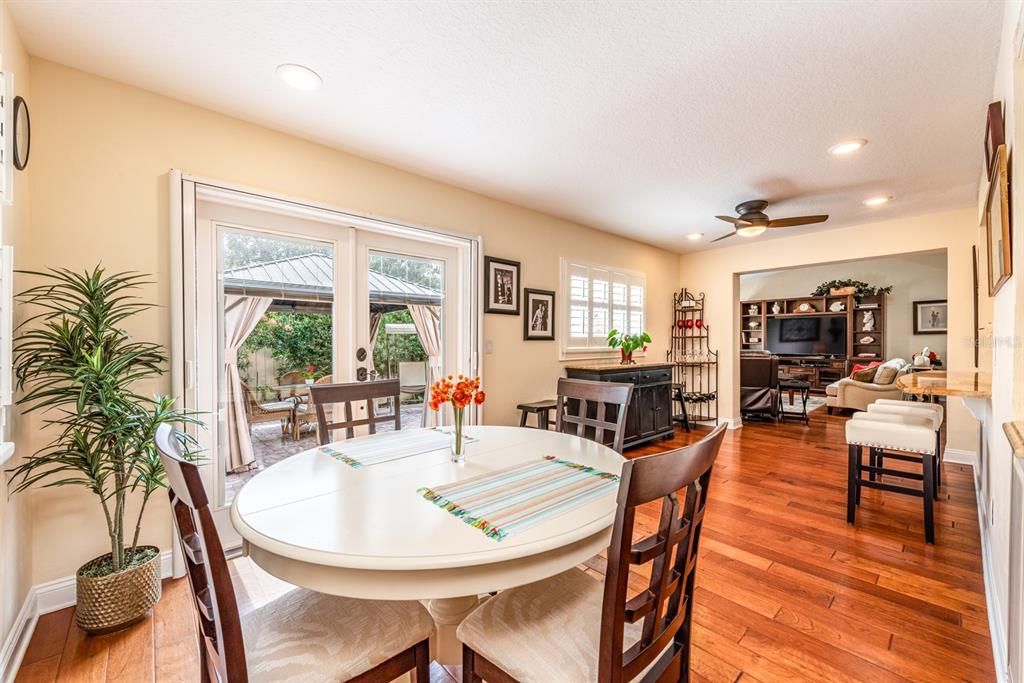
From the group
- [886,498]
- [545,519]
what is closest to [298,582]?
[545,519]

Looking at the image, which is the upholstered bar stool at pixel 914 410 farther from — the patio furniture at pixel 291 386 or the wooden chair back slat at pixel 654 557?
the patio furniture at pixel 291 386

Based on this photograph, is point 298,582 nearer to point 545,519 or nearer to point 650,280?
point 545,519

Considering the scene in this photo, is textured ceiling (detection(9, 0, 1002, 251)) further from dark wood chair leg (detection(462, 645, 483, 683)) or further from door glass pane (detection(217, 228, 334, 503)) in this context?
dark wood chair leg (detection(462, 645, 483, 683))

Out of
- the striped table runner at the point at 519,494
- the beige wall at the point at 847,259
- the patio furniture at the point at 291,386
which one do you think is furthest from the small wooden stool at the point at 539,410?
the beige wall at the point at 847,259

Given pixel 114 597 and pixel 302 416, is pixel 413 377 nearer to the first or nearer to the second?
pixel 302 416

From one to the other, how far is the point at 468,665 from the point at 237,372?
7.12 ft

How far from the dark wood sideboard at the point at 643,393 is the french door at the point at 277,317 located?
1818 millimetres

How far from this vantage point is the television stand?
30.0ft

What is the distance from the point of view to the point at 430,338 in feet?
11.5

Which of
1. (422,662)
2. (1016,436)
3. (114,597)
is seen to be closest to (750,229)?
(1016,436)

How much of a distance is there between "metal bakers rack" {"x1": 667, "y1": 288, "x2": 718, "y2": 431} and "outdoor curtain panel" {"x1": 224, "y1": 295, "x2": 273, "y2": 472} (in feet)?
16.1

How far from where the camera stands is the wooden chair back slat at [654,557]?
0.90m

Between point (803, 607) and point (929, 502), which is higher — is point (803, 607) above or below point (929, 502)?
below

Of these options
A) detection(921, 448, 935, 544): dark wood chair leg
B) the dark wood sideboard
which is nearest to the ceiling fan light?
the dark wood sideboard
